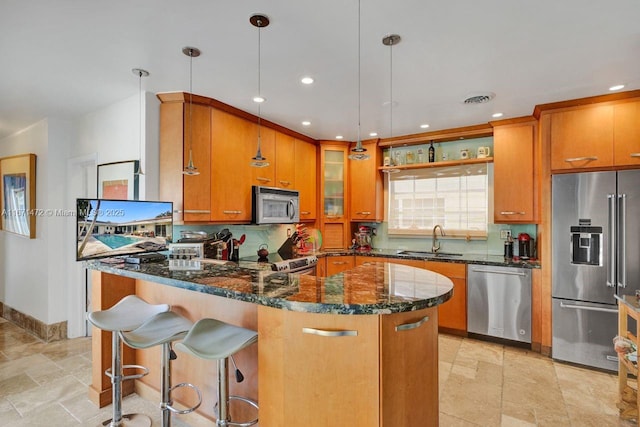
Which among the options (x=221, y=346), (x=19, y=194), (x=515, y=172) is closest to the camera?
(x=221, y=346)

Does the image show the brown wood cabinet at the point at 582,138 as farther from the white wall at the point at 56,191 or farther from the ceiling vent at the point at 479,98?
the white wall at the point at 56,191

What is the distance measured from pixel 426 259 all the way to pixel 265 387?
2.70 meters

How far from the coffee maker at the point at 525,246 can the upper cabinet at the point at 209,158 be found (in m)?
3.00

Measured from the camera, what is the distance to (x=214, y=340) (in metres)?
1.57

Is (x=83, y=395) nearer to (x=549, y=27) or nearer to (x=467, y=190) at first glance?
(x=549, y=27)

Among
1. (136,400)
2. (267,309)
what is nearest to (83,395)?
(136,400)

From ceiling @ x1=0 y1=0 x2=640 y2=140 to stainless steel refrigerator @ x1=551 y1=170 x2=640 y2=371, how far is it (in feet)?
2.77

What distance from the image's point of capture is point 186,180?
2820 mm

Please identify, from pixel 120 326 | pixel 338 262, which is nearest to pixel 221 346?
pixel 120 326

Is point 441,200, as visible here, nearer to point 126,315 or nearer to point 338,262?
point 338,262

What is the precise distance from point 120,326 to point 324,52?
212 cm

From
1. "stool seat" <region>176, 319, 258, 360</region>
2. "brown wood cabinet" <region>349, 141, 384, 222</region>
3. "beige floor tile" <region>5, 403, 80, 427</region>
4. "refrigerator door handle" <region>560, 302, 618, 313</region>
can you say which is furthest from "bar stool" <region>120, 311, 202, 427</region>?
"refrigerator door handle" <region>560, 302, 618, 313</region>

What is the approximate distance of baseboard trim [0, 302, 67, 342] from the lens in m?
3.46

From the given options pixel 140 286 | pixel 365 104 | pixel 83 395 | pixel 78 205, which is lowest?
pixel 83 395
